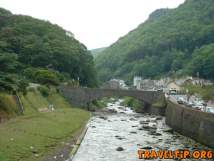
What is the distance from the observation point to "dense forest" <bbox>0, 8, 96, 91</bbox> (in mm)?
87500

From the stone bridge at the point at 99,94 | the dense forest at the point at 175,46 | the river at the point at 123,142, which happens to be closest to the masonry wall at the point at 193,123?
the river at the point at 123,142

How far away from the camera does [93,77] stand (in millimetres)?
119688

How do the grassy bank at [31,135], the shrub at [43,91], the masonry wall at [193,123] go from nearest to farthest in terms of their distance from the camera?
the grassy bank at [31,135] → the masonry wall at [193,123] → the shrub at [43,91]

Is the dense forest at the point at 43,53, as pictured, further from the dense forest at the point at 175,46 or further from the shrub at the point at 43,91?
the dense forest at the point at 175,46

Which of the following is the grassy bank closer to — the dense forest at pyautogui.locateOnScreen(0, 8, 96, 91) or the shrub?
the shrub

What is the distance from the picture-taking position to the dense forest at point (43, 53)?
87.5 m

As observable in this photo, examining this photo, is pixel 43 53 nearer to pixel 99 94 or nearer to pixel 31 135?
pixel 99 94

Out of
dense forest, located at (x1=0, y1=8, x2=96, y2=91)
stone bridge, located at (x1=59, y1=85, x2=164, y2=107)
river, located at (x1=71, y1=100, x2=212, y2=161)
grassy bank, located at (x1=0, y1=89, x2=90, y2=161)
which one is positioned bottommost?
river, located at (x1=71, y1=100, x2=212, y2=161)

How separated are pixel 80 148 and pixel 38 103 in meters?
27.4

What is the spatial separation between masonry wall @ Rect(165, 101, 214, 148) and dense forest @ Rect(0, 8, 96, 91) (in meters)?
34.7

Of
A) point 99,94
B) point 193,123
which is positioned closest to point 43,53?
point 99,94

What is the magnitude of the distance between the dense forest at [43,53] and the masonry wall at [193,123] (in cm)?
3469

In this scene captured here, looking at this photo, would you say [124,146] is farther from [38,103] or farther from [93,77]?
[93,77]

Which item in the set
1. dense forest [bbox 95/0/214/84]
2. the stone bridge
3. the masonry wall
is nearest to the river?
the masonry wall
